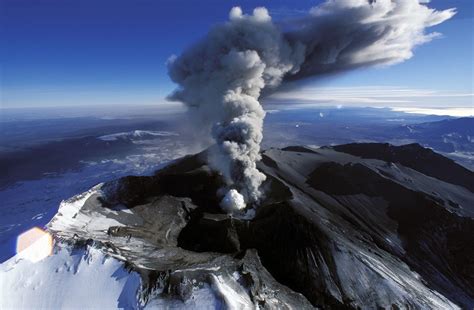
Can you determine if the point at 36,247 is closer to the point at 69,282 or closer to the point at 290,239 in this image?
the point at 69,282

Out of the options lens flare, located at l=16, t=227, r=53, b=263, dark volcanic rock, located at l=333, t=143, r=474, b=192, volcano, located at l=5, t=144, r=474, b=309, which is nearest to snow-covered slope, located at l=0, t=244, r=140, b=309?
lens flare, located at l=16, t=227, r=53, b=263

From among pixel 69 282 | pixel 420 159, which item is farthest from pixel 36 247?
pixel 420 159

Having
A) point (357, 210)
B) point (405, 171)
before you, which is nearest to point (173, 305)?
point (357, 210)

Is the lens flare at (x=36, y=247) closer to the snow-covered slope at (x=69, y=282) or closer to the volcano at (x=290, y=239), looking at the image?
the snow-covered slope at (x=69, y=282)

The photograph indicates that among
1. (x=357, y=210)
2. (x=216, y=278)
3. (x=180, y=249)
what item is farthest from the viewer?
(x=357, y=210)

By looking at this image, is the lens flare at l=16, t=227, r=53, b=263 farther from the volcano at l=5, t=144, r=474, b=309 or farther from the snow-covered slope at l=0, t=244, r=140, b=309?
the volcano at l=5, t=144, r=474, b=309

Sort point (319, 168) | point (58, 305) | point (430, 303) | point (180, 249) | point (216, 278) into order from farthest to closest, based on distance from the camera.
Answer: point (319, 168) < point (180, 249) < point (430, 303) < point (216, 278) < point (58, 305)

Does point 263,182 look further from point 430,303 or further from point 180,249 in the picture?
point 430,303
